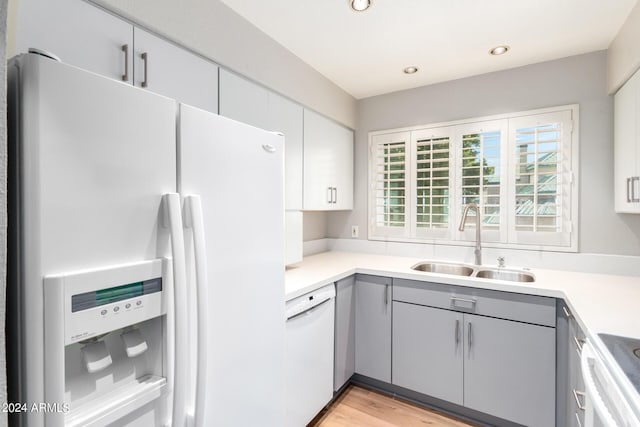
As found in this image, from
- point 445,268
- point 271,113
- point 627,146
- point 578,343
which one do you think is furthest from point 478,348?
point 271,113

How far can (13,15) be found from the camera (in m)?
0.94

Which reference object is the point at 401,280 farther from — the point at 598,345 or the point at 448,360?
the point at 598,345

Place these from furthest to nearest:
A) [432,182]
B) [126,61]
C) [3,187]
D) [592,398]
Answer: [432,182] < [126,61] < [592,398] < [3,187]

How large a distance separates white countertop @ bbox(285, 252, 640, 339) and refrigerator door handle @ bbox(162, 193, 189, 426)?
0.80m

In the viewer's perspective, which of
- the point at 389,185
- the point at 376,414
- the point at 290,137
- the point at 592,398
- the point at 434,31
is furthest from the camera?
the point at 389,185

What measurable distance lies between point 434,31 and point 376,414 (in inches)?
93.3

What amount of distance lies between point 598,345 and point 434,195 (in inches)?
66.7

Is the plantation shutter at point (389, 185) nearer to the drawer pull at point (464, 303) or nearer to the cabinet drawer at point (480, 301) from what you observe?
the cabinet drawer at point (480, 301)

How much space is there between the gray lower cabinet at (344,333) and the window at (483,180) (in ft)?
2.76

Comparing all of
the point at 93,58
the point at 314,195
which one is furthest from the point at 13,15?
the point at 314,195

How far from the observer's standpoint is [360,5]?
162cm

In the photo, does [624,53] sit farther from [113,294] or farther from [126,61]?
[113,294]

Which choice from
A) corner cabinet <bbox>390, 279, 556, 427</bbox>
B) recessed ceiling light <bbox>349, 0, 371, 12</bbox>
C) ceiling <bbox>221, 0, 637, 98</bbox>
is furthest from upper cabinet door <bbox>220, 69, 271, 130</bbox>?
corner cabinet <bbox>390, 279, 556, 427</bbox>

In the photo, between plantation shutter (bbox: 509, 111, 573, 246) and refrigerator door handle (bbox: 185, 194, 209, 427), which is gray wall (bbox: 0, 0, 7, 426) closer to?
refrigerator door handle (bbox: 185, 194, 209, 427)
